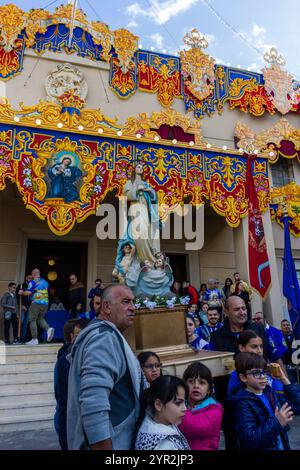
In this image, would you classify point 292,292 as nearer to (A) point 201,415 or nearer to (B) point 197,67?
(A) point 201,415

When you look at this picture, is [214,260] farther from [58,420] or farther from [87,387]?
[87,387]

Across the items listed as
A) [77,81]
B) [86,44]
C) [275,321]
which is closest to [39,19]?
[86,44]

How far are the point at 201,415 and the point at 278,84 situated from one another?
565 inches

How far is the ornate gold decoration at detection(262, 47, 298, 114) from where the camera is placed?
13.6 meters

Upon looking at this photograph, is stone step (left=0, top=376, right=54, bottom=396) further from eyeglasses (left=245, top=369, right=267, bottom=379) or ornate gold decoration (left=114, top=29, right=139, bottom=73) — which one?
ornate gold decoration (left=114, top=29, right=139, bottom=73)

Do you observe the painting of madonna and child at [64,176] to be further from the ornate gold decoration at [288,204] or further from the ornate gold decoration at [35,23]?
the ornate gold decoration at [288,204]

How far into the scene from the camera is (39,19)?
1141 centimetres

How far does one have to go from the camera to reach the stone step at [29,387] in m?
5.91

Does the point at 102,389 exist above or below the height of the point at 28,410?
above

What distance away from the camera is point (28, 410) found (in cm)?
550

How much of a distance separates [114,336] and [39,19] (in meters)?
12.6

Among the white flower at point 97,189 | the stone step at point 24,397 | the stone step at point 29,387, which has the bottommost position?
the stone step at point 24,397

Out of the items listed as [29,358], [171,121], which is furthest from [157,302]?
[171,121]

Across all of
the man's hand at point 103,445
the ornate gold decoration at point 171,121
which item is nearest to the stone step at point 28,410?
the man's hand at point 103,445
